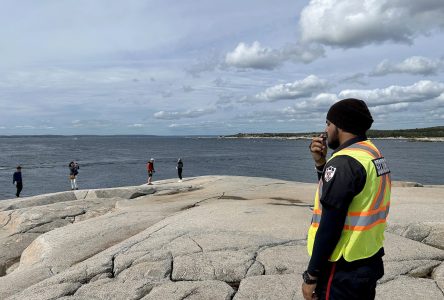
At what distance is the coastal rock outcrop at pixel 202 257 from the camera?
6.81m

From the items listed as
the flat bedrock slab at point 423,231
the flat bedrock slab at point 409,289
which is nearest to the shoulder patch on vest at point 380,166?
the flat bedrock slab at point 409,289

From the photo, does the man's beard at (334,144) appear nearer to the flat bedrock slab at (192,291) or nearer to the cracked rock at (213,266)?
the flat bedrock slab at (192,291)

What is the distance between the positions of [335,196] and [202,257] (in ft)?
16.7

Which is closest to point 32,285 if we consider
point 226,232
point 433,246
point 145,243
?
point 145,243

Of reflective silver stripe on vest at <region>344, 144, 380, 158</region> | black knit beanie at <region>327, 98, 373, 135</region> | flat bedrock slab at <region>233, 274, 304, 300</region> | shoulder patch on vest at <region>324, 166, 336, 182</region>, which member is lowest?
flat bedrock slab at <region>233, 274, 304, 300</region>

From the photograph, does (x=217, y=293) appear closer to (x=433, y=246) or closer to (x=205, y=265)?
(x=205, y=265)

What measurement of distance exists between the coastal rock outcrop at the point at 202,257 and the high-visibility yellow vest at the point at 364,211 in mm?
3293

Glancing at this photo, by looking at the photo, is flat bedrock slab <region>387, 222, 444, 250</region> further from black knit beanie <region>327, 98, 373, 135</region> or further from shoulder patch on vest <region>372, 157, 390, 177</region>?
black knit beanie <region>327, 98, 373, 135</region>

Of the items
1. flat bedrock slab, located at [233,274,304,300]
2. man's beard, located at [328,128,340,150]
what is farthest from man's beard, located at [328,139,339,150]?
flat bedrock slab, located at [233,274,304,300]

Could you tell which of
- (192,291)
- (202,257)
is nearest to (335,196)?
(192,291)

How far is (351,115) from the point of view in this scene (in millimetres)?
3531

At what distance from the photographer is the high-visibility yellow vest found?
11.0 ft

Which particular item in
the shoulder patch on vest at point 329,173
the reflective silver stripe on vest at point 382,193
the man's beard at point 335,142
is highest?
the man's beard at point 335,142

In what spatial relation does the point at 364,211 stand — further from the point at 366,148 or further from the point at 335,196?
the point at 366,148
